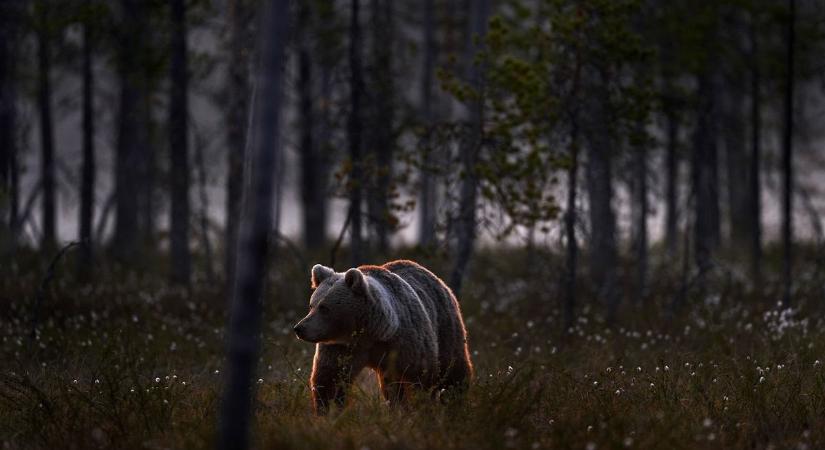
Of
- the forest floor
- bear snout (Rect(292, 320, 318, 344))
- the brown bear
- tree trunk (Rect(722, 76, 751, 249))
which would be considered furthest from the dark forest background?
bear snout (Rect(292, 320, 318, 344))

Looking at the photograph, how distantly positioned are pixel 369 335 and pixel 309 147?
701 inches

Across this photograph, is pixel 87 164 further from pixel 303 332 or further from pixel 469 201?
pixel 303 332

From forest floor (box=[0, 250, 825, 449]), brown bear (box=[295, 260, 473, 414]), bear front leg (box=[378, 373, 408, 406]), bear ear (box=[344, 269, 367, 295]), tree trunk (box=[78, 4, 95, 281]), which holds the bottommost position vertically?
forest floor (box=[0, 250, 825, 449])

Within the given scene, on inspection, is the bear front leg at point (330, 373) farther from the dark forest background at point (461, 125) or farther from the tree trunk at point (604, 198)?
the tree trunk at point (604, 198)

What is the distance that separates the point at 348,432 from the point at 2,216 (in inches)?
567

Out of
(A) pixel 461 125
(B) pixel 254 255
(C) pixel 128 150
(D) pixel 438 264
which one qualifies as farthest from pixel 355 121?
(C) pixel 128 150

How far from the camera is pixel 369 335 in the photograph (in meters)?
7.54

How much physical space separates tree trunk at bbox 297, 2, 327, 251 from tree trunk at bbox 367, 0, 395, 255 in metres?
2.17

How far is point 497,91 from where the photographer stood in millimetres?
13586

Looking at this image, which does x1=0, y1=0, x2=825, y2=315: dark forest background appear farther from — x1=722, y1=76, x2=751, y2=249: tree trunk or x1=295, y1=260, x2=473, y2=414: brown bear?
x1=295, y1=260, x2=473, y2=414: brown bear

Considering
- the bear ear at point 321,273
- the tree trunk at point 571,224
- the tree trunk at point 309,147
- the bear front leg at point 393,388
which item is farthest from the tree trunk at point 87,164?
the bear front leg at point 393,388

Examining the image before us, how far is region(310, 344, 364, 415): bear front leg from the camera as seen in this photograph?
752 centimetres

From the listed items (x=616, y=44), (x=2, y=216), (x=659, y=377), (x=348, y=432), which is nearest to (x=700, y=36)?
(x=616, y=44)

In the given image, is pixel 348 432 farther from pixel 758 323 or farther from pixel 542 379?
pixel 758 323
